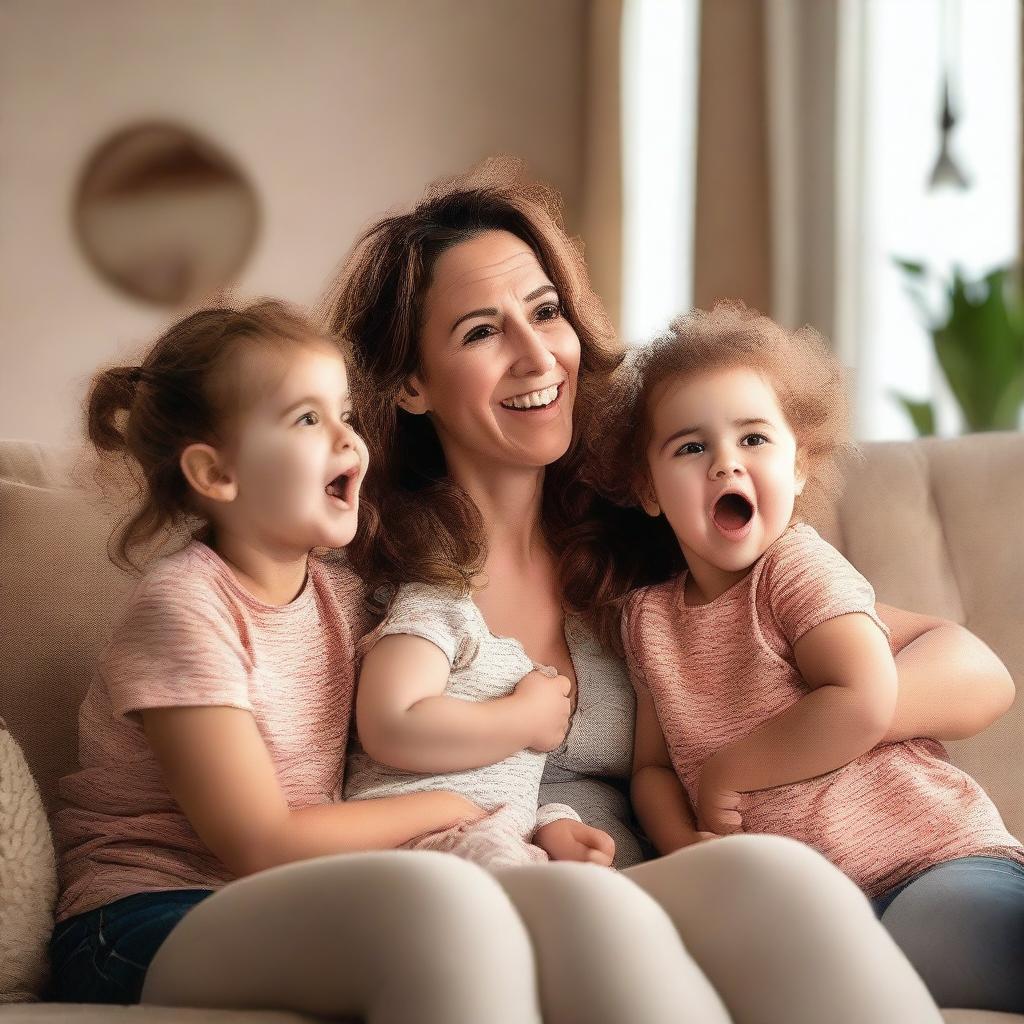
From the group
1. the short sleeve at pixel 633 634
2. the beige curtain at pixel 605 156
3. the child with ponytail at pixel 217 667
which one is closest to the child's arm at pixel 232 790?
the child with ponytail at pixel 217 667

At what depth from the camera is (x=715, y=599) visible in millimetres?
1431

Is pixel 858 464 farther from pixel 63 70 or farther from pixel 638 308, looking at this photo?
pixel 63 70

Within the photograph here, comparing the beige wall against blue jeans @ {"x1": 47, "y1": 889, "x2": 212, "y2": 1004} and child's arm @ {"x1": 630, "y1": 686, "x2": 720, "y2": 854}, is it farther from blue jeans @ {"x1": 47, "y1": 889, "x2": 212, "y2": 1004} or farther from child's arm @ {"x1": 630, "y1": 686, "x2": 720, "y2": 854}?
blue jeans @ {"x1": 47, "y1": 889, "x2": 212, "y2": 1004}

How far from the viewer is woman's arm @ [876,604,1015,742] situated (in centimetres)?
133

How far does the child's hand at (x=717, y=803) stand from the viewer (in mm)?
1317

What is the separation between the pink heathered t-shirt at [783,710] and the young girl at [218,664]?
275 mm

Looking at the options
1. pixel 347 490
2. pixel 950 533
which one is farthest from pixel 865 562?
pixel 347 490

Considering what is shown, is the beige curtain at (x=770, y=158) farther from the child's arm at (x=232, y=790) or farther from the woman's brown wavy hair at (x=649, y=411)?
the child's arm at (x=232, y=790)

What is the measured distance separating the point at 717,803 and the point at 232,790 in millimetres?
495

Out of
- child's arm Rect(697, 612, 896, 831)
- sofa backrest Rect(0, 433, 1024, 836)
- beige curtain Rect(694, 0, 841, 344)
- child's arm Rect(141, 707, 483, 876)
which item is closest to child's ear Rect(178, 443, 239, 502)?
child's arm Rect(141, 707, 483, 876)

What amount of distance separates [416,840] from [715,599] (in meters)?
0.43

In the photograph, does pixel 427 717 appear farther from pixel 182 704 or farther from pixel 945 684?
pixel 945 684

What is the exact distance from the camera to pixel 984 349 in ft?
11.0

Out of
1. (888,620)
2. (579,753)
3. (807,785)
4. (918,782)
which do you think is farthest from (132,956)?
(888,620)
